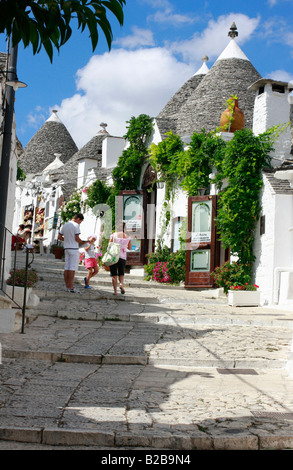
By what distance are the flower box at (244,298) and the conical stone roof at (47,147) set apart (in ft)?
104

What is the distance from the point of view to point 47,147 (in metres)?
44.6

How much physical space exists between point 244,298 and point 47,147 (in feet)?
113

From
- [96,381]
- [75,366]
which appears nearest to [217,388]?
[96,381]

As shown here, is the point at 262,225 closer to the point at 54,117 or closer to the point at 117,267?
the point at 117,267

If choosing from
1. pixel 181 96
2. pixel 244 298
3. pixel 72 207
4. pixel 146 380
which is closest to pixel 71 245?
pixel 244 298

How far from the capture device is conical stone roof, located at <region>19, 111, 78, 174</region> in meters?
43.0

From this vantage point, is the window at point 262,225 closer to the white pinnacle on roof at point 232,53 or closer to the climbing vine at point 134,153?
the climbing vine at point 134,153

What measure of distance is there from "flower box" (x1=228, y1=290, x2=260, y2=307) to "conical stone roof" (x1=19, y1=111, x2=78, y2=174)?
31.7m

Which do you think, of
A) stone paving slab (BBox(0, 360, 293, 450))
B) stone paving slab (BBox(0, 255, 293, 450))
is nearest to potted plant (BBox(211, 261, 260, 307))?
stone paving slab (BBox(0, 255, 293, 450))

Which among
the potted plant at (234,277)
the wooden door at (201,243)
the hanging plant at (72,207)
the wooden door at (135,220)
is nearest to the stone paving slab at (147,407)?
the potted plant at (234,277)

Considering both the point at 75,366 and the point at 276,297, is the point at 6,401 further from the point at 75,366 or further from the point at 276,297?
the point at 276,297

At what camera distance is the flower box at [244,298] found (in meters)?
12.5
